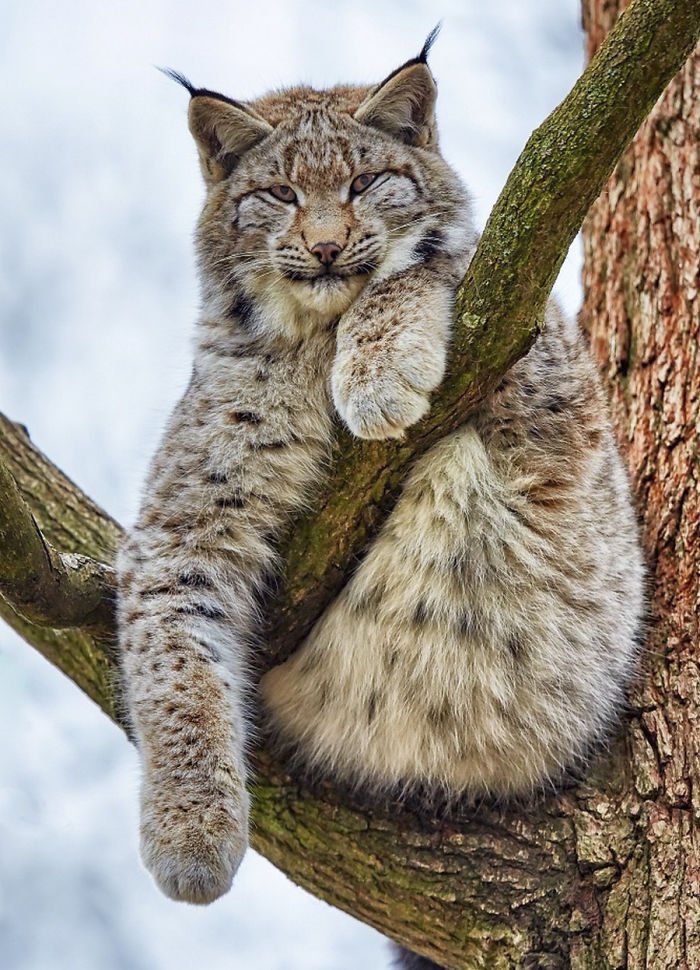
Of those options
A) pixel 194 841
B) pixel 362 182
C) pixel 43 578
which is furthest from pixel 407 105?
pixel 194 841

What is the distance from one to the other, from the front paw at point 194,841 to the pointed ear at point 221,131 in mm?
2050

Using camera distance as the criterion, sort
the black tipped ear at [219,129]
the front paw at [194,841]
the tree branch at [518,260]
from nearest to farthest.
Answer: the tree branch at [518,260] < the front paw at [194,841] < the black tipped ear at [219,129]

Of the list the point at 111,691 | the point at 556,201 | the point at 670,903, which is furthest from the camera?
the point at 111,691

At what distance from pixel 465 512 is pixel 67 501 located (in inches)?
66.6

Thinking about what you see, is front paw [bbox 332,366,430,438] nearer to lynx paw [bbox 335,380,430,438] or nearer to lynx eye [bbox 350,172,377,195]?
lynx paw [bbox 335,380,430,438]

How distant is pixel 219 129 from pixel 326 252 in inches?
29.8

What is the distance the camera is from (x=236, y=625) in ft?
11.7

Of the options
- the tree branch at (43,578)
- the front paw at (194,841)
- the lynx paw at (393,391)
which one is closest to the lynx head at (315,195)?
the lynx paw at (393,391)

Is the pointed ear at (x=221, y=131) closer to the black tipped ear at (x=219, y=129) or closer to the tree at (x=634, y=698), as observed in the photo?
the black tipped ear at (x=219, y=129)

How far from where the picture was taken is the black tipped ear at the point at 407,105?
3.79 metres

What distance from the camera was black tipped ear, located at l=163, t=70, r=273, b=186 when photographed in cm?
387

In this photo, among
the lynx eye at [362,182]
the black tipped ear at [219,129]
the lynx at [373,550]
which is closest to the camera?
the lynx at [373,550]

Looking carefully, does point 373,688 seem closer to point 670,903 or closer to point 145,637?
point 145,637

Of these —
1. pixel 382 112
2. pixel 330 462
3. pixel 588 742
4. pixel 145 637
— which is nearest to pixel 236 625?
pixel 145 637
